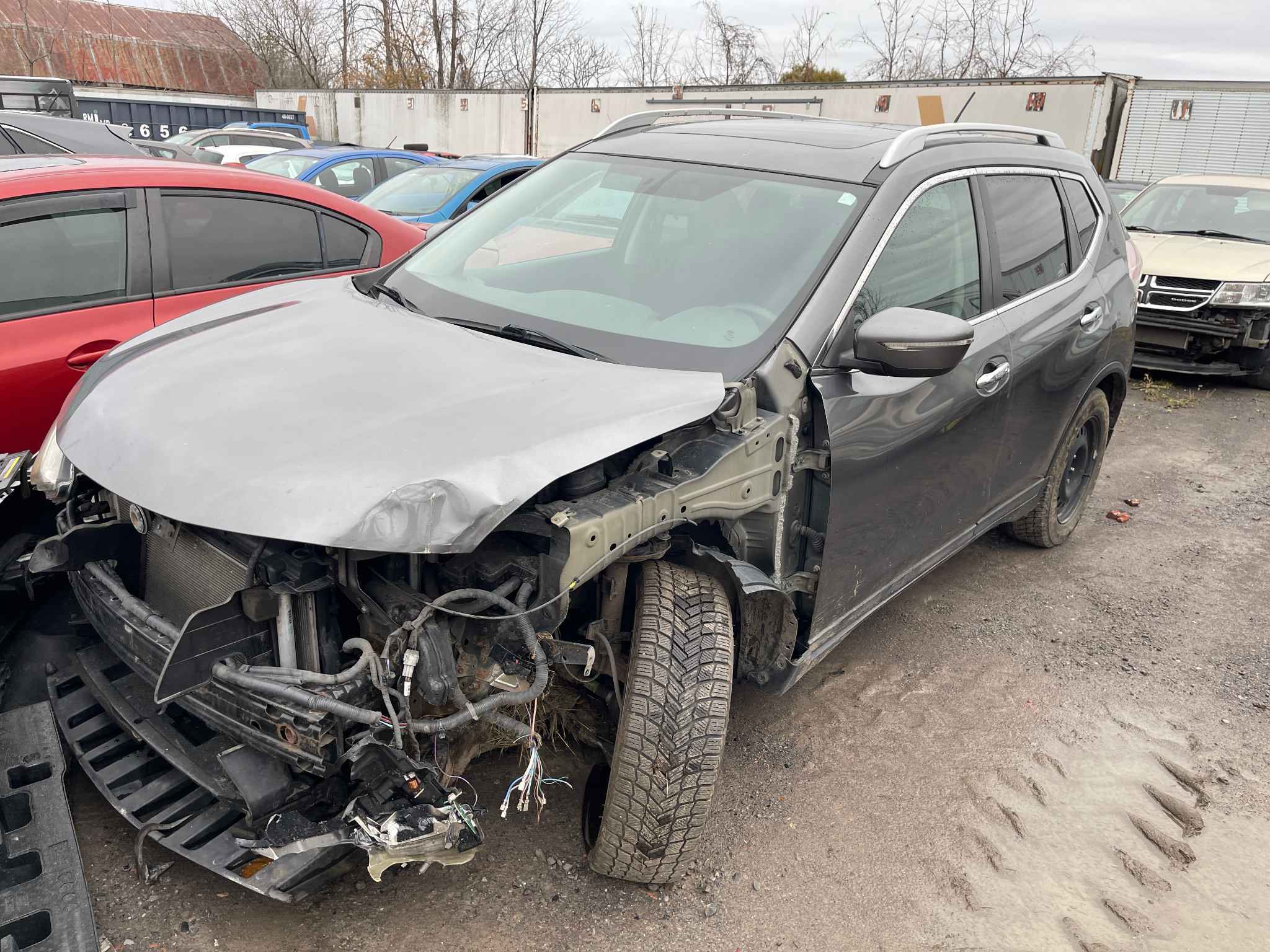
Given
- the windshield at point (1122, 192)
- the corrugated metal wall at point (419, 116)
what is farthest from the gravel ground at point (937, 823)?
the corrugated metal wall at point (419, 116)

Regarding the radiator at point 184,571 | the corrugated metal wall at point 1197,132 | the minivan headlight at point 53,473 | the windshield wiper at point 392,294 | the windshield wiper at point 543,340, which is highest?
Result: the corrugated metal wall at point 1197,132

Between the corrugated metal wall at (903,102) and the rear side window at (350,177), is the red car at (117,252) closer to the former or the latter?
the rear side window at (350,177)

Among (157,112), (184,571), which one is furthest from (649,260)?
(157,112)

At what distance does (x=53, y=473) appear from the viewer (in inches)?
106

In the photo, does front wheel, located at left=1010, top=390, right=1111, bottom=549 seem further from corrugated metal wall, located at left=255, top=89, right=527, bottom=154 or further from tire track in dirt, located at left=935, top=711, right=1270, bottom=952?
corrugated metal wall, located at left=255, top=89, right=527, bottom=154

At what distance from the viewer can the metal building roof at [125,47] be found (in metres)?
31.3

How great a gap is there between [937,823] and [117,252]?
3.68 meters

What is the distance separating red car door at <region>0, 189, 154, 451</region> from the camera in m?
3.44

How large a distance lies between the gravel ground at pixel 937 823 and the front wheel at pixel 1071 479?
12.3 inches

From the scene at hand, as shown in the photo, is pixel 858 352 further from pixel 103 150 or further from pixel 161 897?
pixel 103 150

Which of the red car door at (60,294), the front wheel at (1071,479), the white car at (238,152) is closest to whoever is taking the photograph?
the red car door at (60,294)

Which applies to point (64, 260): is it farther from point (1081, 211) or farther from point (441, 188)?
point (441, 188)

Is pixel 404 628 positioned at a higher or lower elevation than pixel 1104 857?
higher

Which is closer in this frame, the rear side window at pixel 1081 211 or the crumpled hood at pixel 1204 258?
the rear side window at pixel 1081 211
